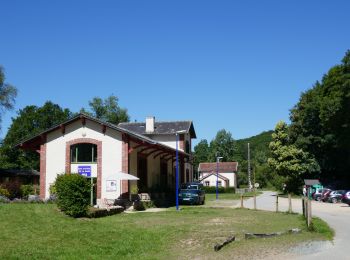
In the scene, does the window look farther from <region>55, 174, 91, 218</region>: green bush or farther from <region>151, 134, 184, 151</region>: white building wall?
<region>151, 134, 184, 151</region>: white building wall

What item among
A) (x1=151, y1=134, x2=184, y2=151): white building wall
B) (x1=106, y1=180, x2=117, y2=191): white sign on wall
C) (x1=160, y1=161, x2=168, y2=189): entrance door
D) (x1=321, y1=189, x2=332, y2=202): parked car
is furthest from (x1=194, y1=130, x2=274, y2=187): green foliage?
(x1=106, y1=180, x2=117, y2=191): white sign on wall

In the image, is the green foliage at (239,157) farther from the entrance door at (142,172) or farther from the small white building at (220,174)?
the entrance door at (142,172)

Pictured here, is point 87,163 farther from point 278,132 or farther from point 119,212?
point 278,132

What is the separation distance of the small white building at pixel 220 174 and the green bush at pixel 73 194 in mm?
77733

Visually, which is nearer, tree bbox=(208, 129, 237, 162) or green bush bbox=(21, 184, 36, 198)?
green bush bbox=(21, 184, 36, 198)

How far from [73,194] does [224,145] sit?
113 meters

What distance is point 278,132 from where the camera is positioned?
70.3m

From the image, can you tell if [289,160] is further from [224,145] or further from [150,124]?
[224,145]

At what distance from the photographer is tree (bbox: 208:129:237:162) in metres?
132

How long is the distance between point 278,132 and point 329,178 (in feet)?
32.3

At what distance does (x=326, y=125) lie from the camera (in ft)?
180

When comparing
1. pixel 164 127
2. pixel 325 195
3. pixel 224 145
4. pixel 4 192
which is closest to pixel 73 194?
pixel 4 192

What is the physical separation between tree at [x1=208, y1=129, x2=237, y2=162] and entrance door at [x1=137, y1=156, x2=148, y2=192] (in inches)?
3651

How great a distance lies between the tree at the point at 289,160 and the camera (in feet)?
211
